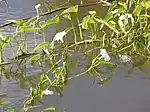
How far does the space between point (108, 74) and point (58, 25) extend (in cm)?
56

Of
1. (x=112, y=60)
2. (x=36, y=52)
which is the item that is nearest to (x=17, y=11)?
(x=36, y=52)

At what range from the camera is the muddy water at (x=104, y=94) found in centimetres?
131

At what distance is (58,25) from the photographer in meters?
2.02

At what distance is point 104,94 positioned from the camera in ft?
4.55

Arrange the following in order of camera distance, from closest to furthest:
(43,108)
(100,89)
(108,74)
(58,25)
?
(43,108) → (100,89) → (108,74) → (58,25)

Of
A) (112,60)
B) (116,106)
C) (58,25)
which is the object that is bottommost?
(116,106)

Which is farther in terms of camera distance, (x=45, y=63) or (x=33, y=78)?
(x=45, y=63)

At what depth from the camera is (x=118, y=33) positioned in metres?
1.77

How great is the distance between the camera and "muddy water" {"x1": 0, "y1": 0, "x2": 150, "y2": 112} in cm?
131

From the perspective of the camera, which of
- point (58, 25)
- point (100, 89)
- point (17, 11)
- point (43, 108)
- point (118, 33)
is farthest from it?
point (17, 11)

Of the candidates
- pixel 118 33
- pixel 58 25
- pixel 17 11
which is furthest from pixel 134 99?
pixel 17 11

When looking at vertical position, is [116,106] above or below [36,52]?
below

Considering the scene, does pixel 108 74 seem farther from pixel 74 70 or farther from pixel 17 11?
pixel 17 11

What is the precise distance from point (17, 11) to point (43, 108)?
1.10m
